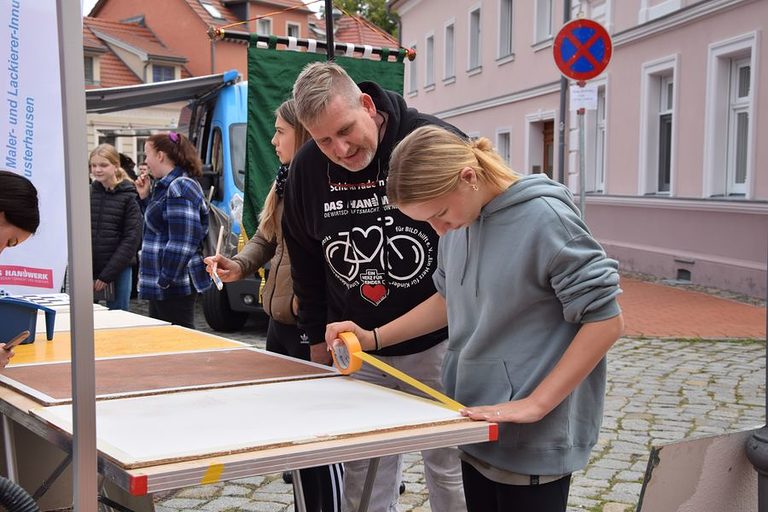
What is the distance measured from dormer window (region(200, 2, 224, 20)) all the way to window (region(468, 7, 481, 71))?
1555cm

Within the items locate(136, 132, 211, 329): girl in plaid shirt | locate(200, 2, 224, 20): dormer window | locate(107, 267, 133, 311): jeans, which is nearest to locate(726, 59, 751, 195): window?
locate(200, 2, 224, 20): dormer window

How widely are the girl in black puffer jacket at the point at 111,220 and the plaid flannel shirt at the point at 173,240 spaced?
1146 millimetres

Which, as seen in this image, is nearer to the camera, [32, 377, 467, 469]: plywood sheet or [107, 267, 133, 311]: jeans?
[32, 377, 467, 469]: plywood sheet

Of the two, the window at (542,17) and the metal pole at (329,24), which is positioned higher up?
the window at (542,17)

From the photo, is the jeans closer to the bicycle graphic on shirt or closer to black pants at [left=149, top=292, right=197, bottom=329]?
black pants at [left=149, top=292, right=197, bottom=329]

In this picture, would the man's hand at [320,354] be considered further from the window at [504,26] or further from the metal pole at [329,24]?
the window at [504,26]

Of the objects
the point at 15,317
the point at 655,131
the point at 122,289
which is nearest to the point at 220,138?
the point at 122,289

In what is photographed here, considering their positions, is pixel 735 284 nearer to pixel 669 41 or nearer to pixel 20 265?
pixel 669 41

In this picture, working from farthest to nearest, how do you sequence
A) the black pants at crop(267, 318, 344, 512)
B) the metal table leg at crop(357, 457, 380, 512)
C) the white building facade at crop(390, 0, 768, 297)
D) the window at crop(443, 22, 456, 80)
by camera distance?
the window at crop(443, 22, 456, 80) < the white building facade at crop(390, 0, 768, 297) < the black pants at crop(267, 318, 344, 512) < the metal table leg at crop(357, 457, 380, 512)

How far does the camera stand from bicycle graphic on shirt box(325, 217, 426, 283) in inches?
109

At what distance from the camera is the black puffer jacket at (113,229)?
6.53 m

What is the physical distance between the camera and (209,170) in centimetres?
923

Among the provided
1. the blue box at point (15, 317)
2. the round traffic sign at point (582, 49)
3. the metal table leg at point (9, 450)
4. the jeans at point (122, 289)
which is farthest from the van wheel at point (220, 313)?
the metal table leg at point (9, 450)

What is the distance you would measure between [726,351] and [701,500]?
19.0 feet
